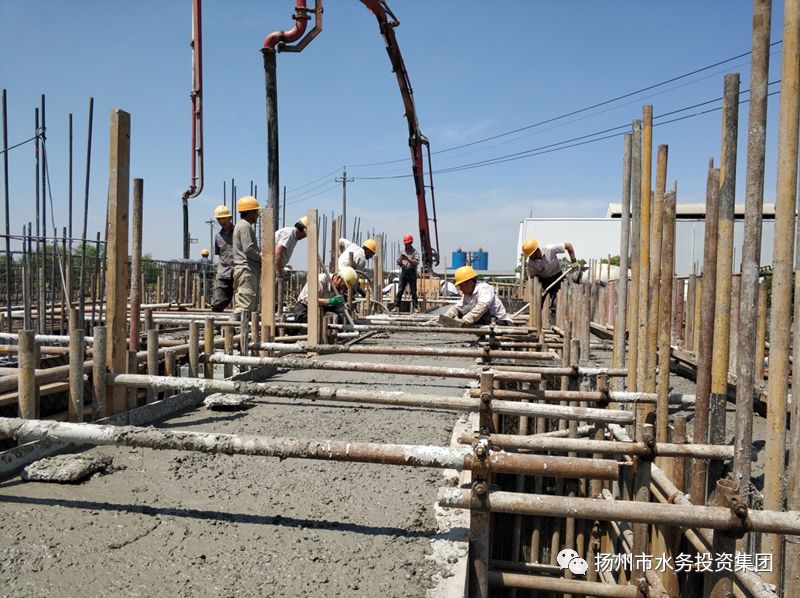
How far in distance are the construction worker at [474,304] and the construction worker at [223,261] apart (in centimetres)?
306

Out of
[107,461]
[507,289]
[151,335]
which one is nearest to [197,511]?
[107,461]

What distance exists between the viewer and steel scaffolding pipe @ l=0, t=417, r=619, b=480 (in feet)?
6.92

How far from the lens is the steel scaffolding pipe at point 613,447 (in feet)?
7.80

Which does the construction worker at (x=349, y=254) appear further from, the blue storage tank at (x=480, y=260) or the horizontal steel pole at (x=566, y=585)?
the blue storage tank at (x=480, y=260)

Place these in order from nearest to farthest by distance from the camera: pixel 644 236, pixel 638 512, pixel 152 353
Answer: pixel 638 512
pixel 644 236
pixel 152 353

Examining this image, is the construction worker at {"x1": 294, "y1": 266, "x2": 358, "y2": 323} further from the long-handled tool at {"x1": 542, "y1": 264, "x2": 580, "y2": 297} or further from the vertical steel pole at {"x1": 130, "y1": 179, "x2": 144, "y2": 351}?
the vertical steel pole at {"x1": 130, "y1": 179, "x2": 144, "y2": 351}

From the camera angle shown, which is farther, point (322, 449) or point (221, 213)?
point (221, 213)

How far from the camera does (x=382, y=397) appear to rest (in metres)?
3.41

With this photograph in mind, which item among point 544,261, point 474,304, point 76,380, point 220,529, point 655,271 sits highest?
point 544,261

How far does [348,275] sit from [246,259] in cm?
240

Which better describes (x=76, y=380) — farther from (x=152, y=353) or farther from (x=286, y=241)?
(x=286, y=241)

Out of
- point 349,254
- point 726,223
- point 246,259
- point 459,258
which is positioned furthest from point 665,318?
point 459,258

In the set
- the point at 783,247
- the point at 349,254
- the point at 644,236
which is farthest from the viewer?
the point at 349,254

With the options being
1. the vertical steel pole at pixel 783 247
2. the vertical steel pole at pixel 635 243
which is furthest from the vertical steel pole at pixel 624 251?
the vertical steel pole at pixel 783 247
